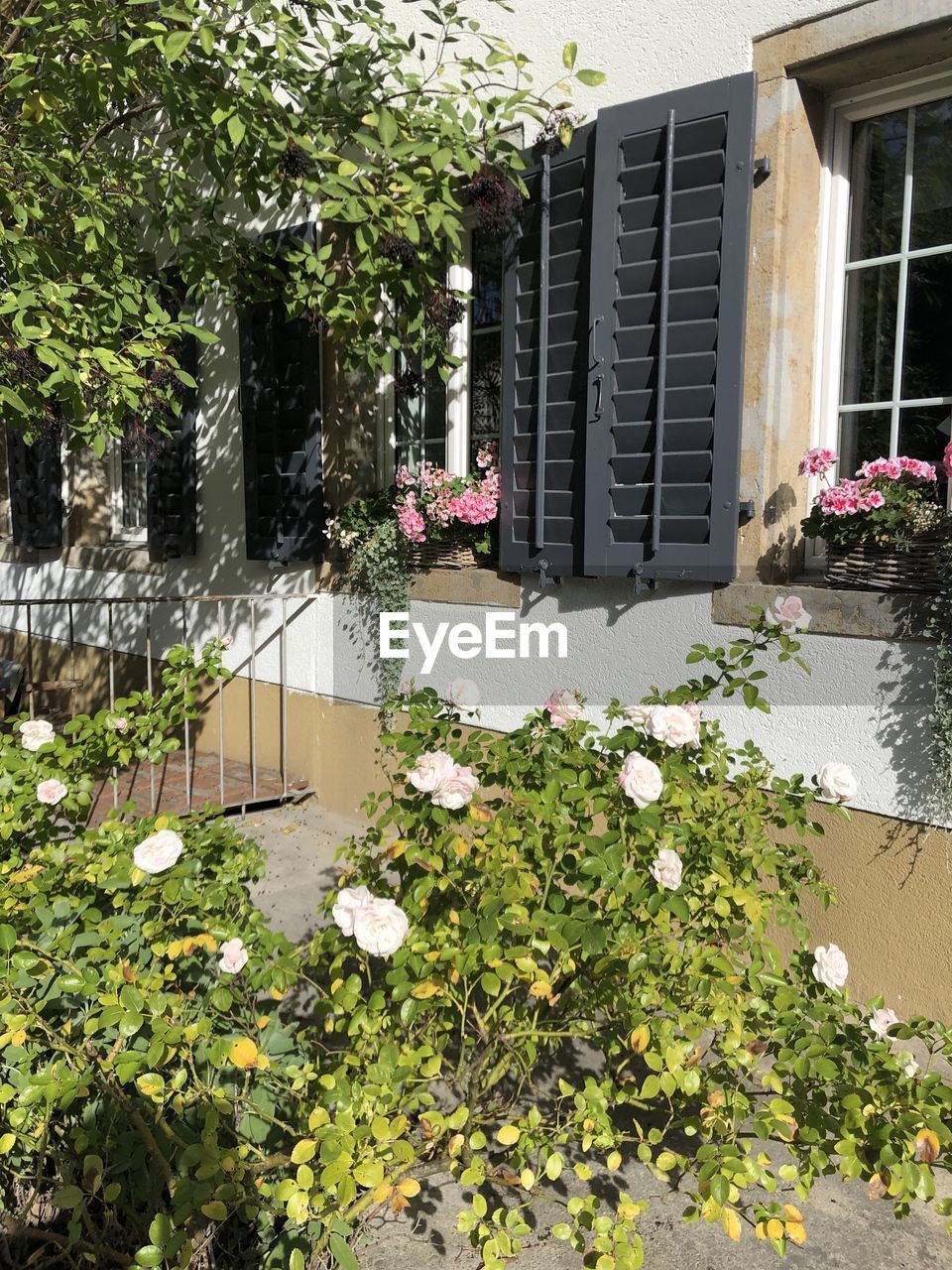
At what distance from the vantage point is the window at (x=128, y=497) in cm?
749

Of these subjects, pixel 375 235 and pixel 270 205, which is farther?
pixel 270 205

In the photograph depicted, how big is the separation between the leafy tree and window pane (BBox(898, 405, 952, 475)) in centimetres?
183

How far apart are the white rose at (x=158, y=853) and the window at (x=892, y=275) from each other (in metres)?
2.84

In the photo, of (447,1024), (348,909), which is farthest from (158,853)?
(447,1024)

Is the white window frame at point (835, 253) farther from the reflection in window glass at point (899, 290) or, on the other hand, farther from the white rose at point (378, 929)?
the white rose at point (378, 929)

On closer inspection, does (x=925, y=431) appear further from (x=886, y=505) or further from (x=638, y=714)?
(x=638, y=714)

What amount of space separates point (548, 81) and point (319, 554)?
259 cm

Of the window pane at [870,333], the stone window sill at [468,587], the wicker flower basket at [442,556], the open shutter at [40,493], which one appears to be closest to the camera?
the window pane at [870,333]

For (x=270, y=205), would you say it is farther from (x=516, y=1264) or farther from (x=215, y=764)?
(x=516, y=1264)

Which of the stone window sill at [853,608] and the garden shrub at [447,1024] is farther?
the stone window sill at [853,608]

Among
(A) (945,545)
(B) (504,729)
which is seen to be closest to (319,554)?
(B) (504,729)

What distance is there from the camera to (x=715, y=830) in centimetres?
212

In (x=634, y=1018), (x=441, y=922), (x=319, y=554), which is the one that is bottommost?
(x=634, y=1018)

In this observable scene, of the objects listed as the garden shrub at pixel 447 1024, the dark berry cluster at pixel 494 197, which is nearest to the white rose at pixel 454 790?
the garden shrub at pixel 447 1024
